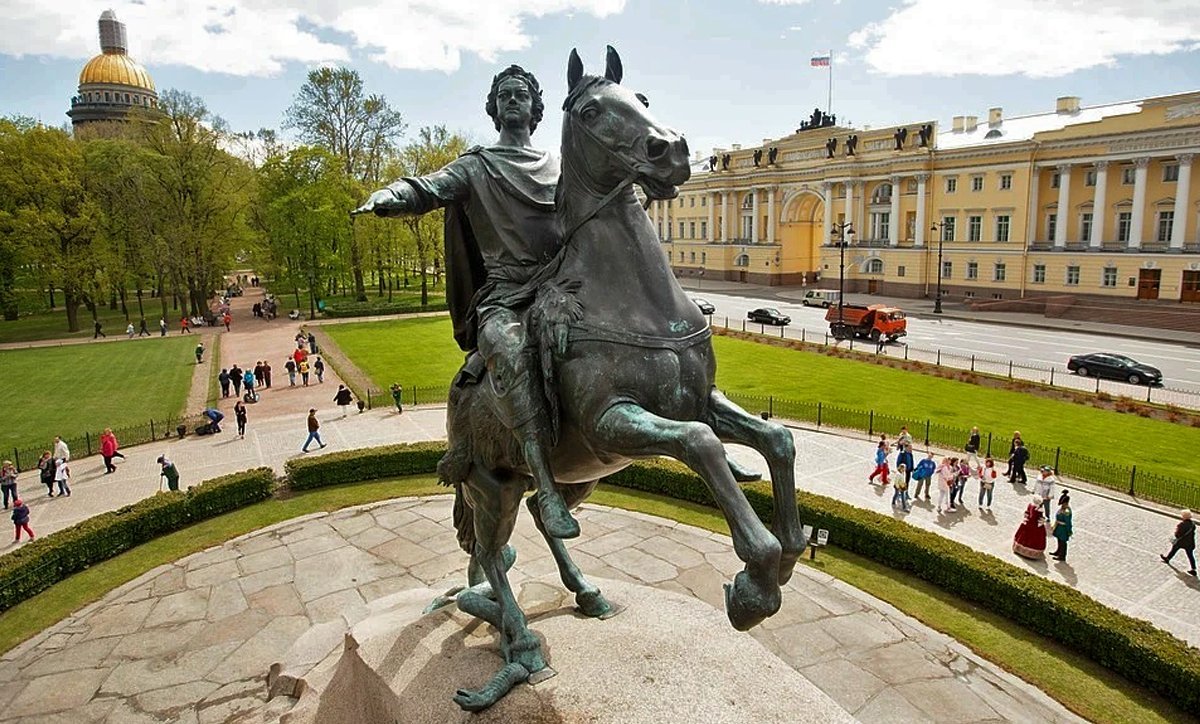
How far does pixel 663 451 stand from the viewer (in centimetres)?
477

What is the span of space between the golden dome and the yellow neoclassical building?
227 ft

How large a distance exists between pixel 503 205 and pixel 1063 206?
5614 centimetres

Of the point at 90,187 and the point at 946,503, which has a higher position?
the point at 90,187

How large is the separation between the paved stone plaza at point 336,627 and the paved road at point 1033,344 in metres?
22.1

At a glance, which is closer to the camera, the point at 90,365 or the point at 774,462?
the point at 774,462

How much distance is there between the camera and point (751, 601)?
175 inches

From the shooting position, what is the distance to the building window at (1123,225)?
48656 millimetres

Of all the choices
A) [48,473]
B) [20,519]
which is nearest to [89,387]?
[48,473]

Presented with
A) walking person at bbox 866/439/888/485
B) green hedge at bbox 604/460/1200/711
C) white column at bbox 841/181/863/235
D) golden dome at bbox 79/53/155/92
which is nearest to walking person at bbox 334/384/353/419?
green hedge at bbox 604/460/1200/711

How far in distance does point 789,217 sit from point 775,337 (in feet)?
119

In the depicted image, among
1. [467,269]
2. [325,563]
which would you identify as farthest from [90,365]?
[467,269]

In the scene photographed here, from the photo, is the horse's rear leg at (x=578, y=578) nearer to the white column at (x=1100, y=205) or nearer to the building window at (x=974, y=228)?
the white column at (x=1100, y=205)

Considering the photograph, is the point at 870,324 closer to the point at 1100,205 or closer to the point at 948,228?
the point at 1100,205

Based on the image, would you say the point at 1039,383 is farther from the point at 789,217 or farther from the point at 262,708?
the point at 789,217
